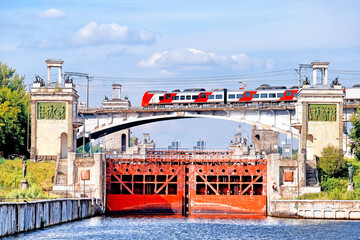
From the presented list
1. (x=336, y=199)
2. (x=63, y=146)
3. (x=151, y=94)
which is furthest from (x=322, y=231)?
(x=151, y=94)

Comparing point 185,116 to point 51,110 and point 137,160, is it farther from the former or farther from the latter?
point 137,160

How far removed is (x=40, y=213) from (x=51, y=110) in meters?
32.6

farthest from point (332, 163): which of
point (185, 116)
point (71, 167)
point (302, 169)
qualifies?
point (185, 116)

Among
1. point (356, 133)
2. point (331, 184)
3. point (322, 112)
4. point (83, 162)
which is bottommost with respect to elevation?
point (331, 184)

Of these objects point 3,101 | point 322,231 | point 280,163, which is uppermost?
point 3,101

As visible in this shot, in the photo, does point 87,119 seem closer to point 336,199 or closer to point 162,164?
point 162,164

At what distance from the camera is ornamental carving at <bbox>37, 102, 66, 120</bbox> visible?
329ft

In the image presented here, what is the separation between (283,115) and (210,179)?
89.2ft

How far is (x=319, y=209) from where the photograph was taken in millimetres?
84500

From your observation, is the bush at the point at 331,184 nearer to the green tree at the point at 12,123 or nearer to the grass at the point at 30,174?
the grass at the point at 30,174

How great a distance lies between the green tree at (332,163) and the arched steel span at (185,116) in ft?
70.3

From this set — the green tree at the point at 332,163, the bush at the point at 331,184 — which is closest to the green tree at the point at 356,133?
the green tree at the point at 332,163

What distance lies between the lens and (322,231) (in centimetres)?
7300

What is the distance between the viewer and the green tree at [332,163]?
309 feet
